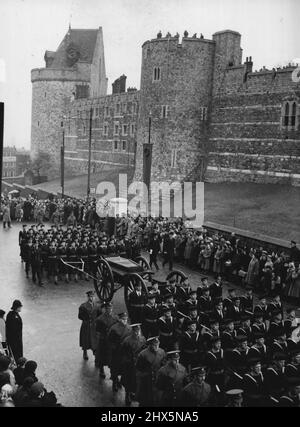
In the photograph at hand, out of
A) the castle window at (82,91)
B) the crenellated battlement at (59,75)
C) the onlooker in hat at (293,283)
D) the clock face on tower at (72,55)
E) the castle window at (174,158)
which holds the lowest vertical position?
the onlooker in hat at (293,283)

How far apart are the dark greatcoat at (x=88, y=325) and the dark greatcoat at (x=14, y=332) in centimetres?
131

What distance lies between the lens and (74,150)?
56062 mm

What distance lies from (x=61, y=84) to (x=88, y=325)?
50.0 m

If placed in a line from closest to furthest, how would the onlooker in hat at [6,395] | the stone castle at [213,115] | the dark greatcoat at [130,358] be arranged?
the onlooker in hat at [6,395] → the dark greatcoat at [130,358] → the stone castle at [213,115]

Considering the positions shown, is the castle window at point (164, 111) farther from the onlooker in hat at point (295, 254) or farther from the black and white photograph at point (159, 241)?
the onlooker in hat at point (295, 254)

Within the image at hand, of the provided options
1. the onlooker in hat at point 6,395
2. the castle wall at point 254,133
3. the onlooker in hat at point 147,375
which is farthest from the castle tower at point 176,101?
the onlooker in hat at point 6,395

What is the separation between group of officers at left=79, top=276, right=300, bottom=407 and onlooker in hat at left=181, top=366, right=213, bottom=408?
0.01 m

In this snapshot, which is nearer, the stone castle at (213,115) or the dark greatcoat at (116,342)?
the dark greatcoat at (116,342)

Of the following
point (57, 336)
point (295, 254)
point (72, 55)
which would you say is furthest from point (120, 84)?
point (57, 336)

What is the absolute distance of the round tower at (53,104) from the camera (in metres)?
56.8
